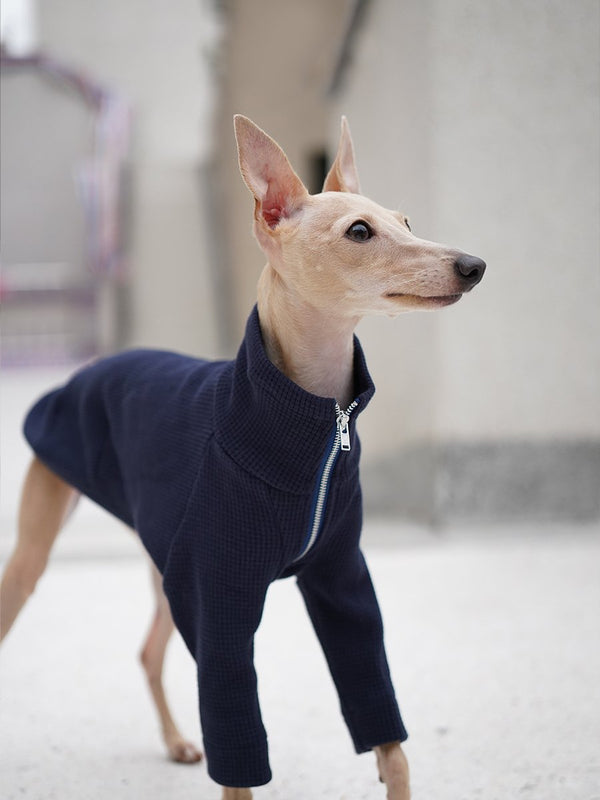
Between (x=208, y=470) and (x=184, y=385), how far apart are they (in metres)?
0.20

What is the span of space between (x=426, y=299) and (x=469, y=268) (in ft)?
0.20

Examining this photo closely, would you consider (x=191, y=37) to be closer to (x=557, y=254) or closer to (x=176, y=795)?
(x=557, y=254)

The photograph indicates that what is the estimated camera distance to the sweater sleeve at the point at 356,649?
1033 mm

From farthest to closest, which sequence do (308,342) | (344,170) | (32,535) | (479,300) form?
(479,300), (32,535), (344,170), (308,342)

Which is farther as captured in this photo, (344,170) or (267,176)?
(344,170)

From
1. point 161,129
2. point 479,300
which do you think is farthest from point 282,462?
point 161,129

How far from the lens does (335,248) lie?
3.15 feet

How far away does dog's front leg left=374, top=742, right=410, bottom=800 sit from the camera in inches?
40.1

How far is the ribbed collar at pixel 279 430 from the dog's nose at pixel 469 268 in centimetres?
19

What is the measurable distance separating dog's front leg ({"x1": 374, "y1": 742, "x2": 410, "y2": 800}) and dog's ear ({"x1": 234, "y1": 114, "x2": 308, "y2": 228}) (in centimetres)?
68

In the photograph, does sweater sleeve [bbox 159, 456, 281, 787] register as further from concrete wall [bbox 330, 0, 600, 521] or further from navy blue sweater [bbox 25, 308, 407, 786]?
concrete wall [bbox 330, 0, 600, 521]

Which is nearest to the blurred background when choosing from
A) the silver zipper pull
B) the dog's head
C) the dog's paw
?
the dog's head

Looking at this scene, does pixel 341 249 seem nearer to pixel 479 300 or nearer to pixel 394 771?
pixel 394 771

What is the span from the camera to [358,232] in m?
0.96
